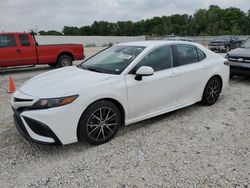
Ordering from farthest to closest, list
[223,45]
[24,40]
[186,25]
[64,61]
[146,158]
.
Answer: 1. [186,25]
2. [223,45]
3. [64,61]
4. [24,40]
5. [146,158]

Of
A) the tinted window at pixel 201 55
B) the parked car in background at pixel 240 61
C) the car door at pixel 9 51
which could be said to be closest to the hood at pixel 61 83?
the tinted window at pixel 201 55

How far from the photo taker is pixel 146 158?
Answer: 10.9 ft

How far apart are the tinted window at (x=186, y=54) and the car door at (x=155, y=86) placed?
0.70ft

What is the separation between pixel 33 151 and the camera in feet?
11.6

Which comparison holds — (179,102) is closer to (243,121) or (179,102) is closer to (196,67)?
(196,67)

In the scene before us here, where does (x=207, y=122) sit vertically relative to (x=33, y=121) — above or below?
below

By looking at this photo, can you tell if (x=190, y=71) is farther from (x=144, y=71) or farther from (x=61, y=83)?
(x=61, y=83)

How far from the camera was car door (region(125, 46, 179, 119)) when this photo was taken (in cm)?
389

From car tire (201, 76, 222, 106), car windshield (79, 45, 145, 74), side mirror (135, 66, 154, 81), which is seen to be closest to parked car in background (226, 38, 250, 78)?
→ car tire (201, 76, 222, 106)

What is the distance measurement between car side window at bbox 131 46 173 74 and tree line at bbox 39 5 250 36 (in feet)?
178

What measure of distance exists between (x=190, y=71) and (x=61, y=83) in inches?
99.1

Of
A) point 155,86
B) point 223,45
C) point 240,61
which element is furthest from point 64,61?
point 223,45

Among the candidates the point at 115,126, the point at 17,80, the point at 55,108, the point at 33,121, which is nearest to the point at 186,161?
the point at 115,126

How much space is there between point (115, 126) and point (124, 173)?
92 centimetres
